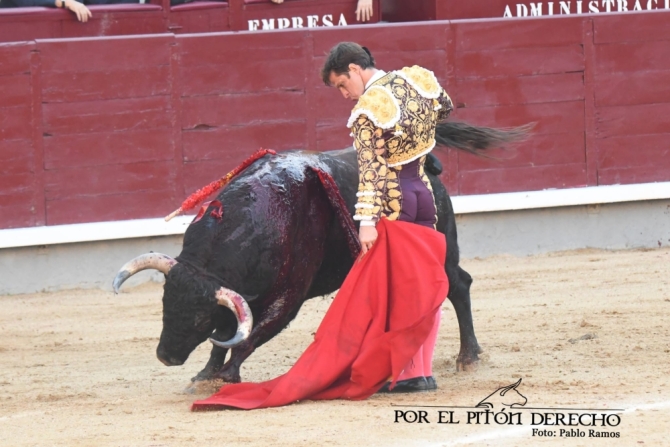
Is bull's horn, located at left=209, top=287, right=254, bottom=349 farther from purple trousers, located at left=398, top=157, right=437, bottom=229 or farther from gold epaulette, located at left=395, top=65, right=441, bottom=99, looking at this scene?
gold epaulette, located at left=395, top=65, right=441, bottom=99

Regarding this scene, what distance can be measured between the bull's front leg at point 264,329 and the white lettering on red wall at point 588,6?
4.25 meters

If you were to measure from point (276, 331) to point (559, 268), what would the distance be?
309cm

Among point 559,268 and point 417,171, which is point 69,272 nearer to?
point 559,268

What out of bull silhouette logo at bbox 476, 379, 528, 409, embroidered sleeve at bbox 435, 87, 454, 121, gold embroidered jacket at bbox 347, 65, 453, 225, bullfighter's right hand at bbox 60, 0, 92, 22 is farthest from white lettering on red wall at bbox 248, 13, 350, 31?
bull silhouette logo at bbox 476, 379, 528, 409

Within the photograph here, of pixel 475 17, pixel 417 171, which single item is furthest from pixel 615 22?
pixel 417 171

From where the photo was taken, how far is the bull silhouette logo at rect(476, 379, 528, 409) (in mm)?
3855

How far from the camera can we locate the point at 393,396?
4.20m

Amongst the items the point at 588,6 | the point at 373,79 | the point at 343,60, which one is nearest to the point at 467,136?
the point at 373,79

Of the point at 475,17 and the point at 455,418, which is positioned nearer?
the point at 455,418

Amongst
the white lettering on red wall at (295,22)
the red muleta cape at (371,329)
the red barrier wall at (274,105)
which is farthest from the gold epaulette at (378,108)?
the white lettering on red wall at (295,22)

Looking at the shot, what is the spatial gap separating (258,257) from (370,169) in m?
0.59

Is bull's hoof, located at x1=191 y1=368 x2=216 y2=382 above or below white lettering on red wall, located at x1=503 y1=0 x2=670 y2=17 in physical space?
below

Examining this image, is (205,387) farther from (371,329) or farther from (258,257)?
(371,329)

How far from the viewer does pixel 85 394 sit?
4566mm
